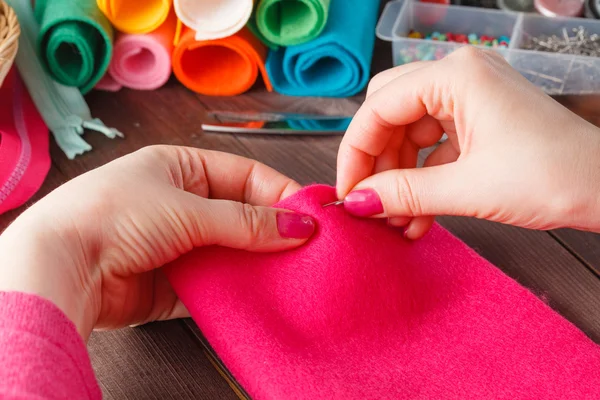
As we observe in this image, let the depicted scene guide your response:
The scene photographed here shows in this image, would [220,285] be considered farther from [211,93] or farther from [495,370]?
[211,93]

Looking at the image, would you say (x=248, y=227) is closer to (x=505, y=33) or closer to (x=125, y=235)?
(x=125, y=235)

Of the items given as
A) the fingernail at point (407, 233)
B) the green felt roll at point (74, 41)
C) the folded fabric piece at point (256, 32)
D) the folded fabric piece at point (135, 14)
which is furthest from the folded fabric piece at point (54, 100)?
the fingernail at point (407, 233)

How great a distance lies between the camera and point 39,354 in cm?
48

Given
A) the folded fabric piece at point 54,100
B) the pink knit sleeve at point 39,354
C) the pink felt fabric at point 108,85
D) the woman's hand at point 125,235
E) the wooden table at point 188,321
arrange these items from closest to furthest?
the pink knit sleeve at point 39,354 → the woman's hand at point 125,235 → the wooden table at point 188,321 → the folded fabric piece at point 54,100 → the pink felt fabric at point 108,85

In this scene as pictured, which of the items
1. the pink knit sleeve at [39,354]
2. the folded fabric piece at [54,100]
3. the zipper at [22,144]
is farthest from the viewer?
the folded fabric piece at [54,100]

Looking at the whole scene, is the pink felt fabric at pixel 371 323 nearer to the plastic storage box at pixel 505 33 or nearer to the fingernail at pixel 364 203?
the fingernail at pixel 364 203

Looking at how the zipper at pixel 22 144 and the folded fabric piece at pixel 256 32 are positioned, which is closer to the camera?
the zipper at pixel 22 144

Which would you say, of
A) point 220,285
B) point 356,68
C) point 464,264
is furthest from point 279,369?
point 356,68

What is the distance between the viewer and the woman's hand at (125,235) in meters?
0.56

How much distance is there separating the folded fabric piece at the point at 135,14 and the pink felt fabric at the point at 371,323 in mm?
497

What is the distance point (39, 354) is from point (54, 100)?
0.65m

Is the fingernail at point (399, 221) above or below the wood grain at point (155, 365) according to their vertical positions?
above

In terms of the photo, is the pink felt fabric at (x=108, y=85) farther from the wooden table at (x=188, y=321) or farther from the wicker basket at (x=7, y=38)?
the wicker basket at (x=7, y=38)

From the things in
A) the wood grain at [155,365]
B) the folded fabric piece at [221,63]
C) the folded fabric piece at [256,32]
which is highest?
the folded fabric piece at [256,32]
